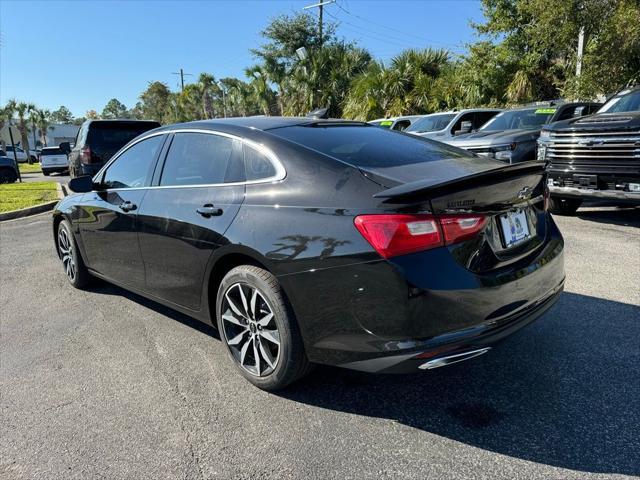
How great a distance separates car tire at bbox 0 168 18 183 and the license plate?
854 inches

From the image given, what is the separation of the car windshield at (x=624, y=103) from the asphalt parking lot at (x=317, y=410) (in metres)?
4.44

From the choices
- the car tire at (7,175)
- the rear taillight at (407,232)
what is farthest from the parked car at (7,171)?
the rear taillight at (407,232)

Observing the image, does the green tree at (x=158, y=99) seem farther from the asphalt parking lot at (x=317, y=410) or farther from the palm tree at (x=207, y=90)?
the asphalt parking lot at (x=317, y=410)

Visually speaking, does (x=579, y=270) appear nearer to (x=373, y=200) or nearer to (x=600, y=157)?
(x=600, y=157)

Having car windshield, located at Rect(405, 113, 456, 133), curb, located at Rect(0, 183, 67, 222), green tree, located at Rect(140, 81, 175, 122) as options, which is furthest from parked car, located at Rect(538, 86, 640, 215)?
green tree, located at Rect(140, 81, 175, 122)

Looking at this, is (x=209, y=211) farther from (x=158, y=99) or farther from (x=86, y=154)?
(x=158, y=99)

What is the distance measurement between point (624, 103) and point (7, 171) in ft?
68.9

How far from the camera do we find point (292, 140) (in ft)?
10.1

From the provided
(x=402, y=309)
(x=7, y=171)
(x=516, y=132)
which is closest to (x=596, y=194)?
(x=516, y=132)

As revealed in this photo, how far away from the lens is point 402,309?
2271 millimetres

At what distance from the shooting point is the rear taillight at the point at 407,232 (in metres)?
2.28

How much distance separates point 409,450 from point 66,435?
5.81 feet

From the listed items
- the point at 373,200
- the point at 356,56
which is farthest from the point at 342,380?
the point at 356,56

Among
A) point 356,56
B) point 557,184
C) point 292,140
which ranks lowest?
point 557,184
